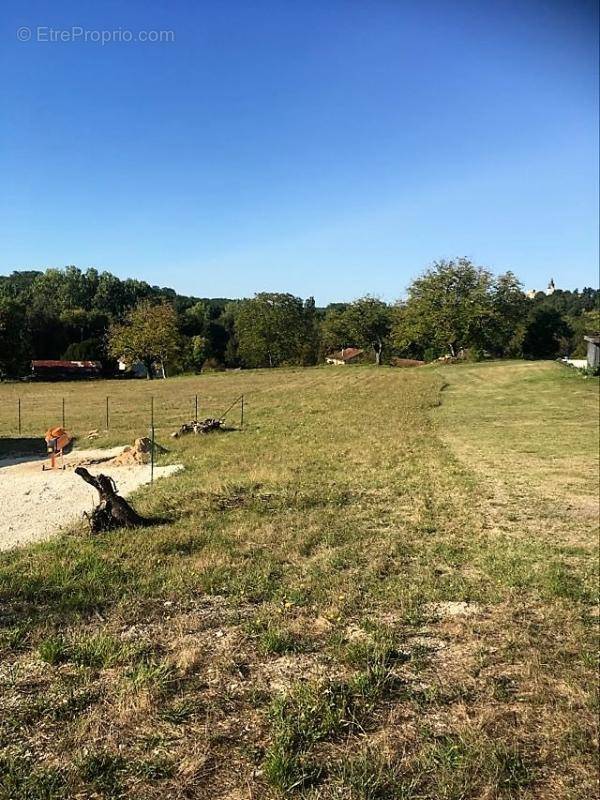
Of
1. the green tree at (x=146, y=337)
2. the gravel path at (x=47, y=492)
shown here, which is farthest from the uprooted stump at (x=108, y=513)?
the green tree at (x=146, y=337)

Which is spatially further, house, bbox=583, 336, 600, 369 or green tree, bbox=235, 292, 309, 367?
green tree, bbox=235, 292, 309, 367

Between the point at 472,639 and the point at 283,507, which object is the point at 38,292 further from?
the point at 472,639

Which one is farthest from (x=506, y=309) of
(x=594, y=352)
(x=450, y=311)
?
(x=594, y=352)

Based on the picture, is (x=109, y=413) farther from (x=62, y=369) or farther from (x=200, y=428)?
(x=62, y=369)

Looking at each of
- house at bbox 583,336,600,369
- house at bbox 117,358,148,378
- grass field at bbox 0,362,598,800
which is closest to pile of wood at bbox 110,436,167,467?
grass field at bbox 0,362,598,800

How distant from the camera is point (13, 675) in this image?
4059mm

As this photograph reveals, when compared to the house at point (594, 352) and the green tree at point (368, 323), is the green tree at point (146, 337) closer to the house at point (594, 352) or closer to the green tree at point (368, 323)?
the green tree at point (368, 323)

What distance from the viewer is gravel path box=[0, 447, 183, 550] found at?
8.36m

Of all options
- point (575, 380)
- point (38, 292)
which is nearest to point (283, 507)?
point (575, 380)

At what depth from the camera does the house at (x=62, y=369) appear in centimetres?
5316

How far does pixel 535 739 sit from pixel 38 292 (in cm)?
5686

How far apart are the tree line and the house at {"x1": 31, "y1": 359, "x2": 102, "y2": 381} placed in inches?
46.8

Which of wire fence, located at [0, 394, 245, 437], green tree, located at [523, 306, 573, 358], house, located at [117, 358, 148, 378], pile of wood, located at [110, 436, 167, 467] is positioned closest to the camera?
pile of wood, located at [110, 436, 167, 467]

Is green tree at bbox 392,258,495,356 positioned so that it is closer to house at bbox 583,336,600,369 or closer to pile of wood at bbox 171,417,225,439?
house at bbox 583,336,600,369
